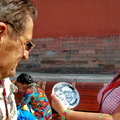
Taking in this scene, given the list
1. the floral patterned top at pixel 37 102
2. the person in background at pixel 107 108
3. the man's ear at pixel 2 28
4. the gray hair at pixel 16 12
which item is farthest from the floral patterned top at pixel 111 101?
the floral patterned top at pixel 37 102

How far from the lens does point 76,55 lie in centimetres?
537

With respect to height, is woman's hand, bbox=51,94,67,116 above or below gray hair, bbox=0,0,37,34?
below

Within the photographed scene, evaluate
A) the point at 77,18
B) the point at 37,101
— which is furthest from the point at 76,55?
the point at 37,101

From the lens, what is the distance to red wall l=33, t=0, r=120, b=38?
197 inches

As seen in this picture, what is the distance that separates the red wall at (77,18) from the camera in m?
4.99

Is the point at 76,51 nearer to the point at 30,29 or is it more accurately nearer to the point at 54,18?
the point at 54,18

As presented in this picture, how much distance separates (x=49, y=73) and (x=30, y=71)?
65cm

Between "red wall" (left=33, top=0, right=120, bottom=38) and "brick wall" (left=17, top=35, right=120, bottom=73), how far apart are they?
165mm

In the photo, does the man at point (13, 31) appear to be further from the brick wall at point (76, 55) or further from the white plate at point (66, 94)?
the brick wall at point (76, 55)

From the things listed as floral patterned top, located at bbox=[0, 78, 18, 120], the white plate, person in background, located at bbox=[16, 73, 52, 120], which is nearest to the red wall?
person in background, located at bbox=[16, 73, 52, 120]

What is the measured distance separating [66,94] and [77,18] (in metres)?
3.27

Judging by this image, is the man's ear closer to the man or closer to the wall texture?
the man

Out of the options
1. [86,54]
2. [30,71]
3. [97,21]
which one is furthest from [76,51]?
[30,71]

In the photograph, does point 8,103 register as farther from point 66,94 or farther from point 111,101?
point 66,94
